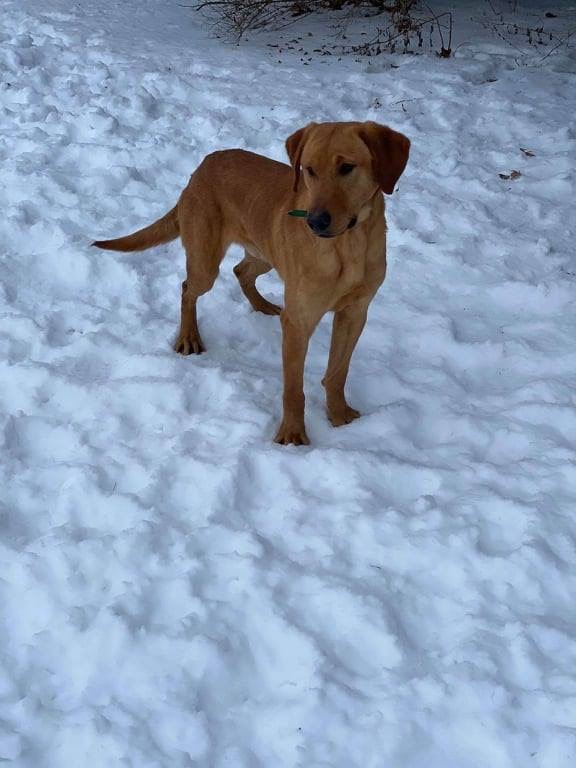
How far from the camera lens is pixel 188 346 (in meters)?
4.35

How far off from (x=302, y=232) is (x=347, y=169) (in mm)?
393

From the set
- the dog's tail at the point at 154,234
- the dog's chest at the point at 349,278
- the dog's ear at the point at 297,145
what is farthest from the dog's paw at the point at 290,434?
the dog's tail at the point at 154,234

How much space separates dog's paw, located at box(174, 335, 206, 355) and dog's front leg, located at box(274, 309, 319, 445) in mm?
846

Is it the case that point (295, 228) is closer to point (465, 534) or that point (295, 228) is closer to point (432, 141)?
point (465, 534)

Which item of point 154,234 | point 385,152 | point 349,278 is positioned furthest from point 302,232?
point 154,234

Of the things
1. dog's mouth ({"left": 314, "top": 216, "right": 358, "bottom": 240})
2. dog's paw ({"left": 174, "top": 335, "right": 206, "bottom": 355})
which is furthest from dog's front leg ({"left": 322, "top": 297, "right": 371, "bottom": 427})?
dog's paw ({"left": 174, "top": 335, "right": 206, "bottom": 355})

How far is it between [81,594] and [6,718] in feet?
1.66

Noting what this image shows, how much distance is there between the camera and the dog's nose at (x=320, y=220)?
304 cm

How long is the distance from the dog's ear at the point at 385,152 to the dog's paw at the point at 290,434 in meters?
1.20

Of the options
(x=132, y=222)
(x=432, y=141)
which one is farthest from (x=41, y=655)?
(x=432, y=141)

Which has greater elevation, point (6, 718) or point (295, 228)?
point (295, 228)

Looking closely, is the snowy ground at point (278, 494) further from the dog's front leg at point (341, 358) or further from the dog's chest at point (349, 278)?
the dog's chest at point (349, 278)

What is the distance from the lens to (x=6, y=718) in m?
2.32

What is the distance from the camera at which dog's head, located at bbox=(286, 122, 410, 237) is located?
3076 millimetres
